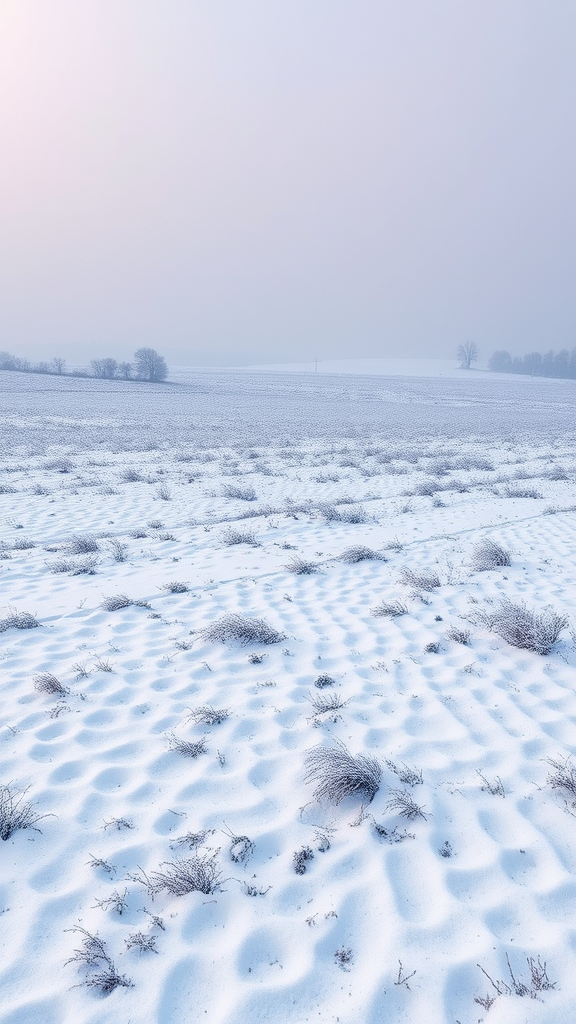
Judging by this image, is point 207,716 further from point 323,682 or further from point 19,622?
point 19,622

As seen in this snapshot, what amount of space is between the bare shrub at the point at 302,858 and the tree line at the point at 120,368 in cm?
9054

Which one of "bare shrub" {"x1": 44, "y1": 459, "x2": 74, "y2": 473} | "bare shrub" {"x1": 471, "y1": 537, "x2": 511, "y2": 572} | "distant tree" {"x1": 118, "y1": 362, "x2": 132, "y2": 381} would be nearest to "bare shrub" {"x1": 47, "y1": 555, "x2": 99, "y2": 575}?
"bare shrub" {"x1": 471, "y1": 537, "x2": 511, "y2": 572}

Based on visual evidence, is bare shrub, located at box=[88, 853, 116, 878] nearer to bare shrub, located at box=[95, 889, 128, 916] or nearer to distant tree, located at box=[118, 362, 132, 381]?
bare shrub, located at box=[95, 889, 128, 916]

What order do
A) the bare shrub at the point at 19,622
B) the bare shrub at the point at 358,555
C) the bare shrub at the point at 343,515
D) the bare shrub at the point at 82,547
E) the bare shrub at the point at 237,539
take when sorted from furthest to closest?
the bare shrub at the point at 343,515
the bare shrub at the point at 237,539
the bare shrub at the point at 82,547
the bare shrub at the point at 358,555
the bare shrub at the point at 19,622

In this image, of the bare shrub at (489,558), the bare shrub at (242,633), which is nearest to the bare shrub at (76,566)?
the bare shrub at (242,633)

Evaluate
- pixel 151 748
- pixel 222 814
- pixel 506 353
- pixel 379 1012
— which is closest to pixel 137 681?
pixel 151 748

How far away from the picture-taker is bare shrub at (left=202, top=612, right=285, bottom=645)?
244 inches

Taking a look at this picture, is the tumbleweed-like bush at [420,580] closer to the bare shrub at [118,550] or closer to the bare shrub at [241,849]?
the bare shrub at [118,550]

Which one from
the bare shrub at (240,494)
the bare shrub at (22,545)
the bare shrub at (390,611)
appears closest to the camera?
the bare shrub at (390,611)

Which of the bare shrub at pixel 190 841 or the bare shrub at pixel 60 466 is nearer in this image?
the bare shrub at pixel 190 841

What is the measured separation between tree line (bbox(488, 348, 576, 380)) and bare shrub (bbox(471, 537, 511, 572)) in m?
166

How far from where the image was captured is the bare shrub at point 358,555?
364 inches

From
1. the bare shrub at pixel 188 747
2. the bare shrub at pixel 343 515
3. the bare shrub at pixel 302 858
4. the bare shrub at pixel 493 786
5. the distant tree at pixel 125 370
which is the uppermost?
the distant tree at pixel 125 370

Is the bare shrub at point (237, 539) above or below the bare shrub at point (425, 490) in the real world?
below
